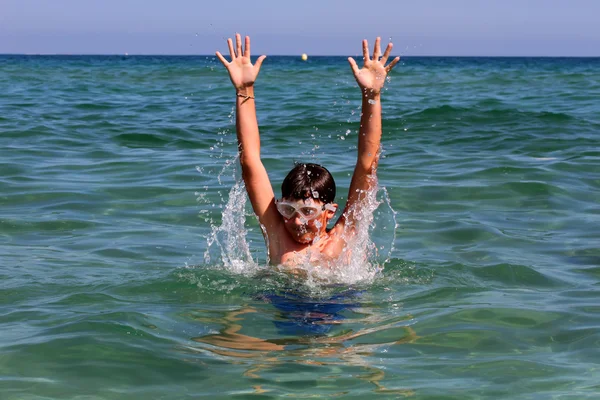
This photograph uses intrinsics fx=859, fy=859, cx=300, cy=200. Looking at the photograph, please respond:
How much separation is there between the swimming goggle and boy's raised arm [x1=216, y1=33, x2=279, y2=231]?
14 cm

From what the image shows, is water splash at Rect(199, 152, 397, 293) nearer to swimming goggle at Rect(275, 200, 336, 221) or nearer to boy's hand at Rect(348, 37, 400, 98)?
swimming goggle at Rect(275, 200, 336, 221)

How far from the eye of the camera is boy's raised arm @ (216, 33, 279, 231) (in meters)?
5.25

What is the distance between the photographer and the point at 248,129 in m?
5.31

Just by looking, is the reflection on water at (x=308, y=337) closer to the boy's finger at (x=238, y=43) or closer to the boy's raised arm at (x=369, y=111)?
the boy's raised arm at (x=369, y=111)

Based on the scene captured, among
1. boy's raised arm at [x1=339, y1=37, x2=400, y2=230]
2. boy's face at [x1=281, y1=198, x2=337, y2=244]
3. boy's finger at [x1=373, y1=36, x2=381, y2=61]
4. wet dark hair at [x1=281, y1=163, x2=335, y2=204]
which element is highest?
boy's finger at [x1=373, y1=36, x2=381, y2=61]

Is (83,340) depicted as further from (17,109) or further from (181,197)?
(17,109)

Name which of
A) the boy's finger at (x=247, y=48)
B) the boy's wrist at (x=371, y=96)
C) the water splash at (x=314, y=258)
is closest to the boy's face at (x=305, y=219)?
the water splash at (x=314, y=258)

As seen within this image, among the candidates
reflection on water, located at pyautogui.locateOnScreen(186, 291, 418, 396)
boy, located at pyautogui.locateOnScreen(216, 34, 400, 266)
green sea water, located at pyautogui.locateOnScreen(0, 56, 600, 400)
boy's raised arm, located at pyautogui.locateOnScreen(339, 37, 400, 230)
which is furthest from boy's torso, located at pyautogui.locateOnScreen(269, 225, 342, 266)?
boy's raised arm, located at pyautogui.locateOnScreen(339, 37, 400, 230)

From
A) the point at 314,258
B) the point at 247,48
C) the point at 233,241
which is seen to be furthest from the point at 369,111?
the point at 233,241

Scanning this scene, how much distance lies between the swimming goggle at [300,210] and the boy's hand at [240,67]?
76 centimetres

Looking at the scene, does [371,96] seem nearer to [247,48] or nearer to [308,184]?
[308,184]

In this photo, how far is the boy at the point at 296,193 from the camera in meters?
5.10

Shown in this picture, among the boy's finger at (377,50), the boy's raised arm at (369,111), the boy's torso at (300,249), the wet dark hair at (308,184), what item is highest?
the boy's finger at (377,50)

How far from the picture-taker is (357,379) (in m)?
3.91
